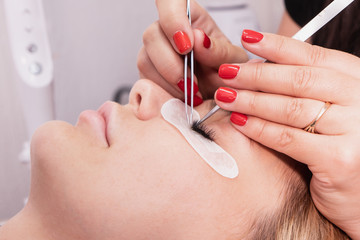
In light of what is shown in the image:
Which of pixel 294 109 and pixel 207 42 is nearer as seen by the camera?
pixel 294 109

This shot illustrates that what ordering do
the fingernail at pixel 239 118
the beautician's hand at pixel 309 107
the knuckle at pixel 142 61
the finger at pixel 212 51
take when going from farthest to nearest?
1. the knuckle at pixel 142 61
2. the finger at pixel 212 51
3. the fingernail at pixel 239 118
4. the beautician's hand at pixel 309 107

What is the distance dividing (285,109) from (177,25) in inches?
12.7

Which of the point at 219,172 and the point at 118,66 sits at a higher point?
the point at 219,172

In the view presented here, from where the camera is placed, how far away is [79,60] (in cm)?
145

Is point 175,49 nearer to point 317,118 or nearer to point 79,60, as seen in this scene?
point 317,118

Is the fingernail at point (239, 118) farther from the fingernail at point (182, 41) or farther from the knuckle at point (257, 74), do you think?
the fingernail at point (182, 41)

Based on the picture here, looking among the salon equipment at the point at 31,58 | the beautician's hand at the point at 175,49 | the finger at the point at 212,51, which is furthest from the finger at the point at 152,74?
the salon equipment at the point at 31,58

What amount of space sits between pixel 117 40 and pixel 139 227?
1.04 meters

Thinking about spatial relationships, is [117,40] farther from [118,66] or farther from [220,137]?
[220,137]

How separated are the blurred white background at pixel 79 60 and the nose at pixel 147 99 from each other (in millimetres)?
599

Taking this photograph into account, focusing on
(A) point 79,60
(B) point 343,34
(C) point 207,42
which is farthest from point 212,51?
(A) point 79,60

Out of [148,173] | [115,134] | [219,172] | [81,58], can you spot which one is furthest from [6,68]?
[219,172]

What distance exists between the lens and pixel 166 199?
68 centimetres

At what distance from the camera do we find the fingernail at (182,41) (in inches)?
30.3
